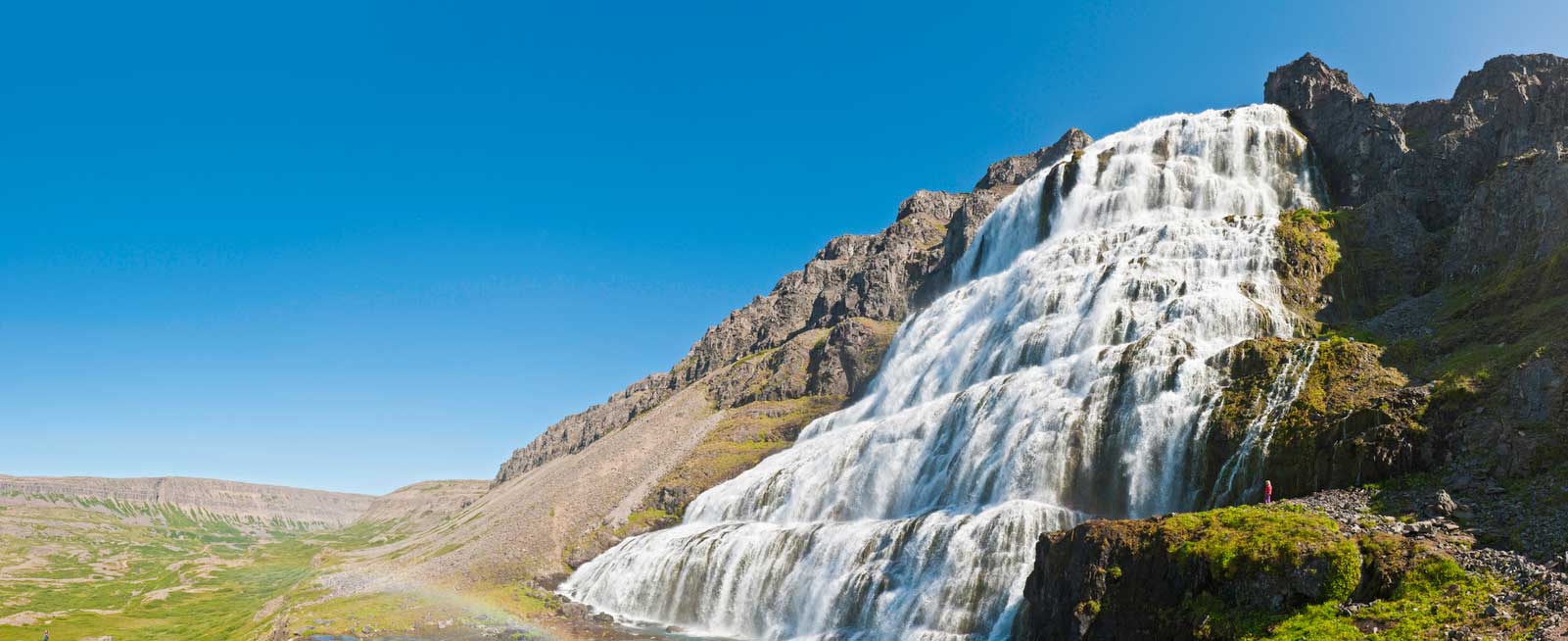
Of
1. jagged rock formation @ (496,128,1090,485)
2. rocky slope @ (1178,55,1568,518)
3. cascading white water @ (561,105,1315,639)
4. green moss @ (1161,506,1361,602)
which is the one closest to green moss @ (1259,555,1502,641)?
green moss @ (1161,506,1361,602)

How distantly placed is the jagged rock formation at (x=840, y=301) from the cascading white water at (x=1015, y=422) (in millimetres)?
28079

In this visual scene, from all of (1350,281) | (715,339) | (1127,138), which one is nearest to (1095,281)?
(1350,281)

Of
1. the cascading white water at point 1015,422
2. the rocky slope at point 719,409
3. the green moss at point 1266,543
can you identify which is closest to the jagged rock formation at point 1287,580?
→ the green moss at point 1266,543

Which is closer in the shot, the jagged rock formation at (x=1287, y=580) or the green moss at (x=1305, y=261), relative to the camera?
the jagged rock formation at (x=1287, y=580)

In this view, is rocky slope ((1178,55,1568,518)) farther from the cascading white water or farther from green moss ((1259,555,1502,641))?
green moss ((1259,555,1502,641))

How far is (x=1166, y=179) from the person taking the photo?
7912 centimetres

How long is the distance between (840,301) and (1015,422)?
9457 cm

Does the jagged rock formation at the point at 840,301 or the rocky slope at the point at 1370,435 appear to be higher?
the jagged rock formation at the point at 840,301

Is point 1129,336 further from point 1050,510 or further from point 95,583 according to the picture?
point 95,583

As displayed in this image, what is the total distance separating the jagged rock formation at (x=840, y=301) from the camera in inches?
4670

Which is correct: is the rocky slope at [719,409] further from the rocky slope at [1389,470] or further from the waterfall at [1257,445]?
the waterfall at [1257,445]

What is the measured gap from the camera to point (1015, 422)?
162ft

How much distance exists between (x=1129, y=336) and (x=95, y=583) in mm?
180841

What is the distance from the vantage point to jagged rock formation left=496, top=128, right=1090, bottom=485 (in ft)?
389
